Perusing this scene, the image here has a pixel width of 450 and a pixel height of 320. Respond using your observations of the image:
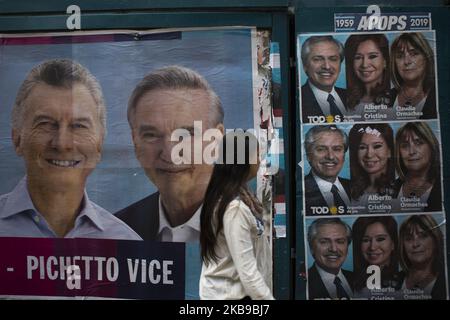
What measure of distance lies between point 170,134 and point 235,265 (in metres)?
2.90

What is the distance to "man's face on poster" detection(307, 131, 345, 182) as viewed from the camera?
7473mm

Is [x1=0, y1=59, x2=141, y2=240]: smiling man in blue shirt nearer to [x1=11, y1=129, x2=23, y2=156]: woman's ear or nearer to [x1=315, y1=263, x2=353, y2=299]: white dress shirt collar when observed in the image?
[x1=11, y1=129, x2=23, y2=156]: woman's ear

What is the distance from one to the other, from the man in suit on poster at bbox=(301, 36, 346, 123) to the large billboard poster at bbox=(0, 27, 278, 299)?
1.40 ft

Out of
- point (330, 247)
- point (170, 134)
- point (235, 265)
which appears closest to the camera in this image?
point (235, 265)

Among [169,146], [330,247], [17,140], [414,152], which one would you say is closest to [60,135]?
[17,140]

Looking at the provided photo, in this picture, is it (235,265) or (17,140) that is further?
(17,140)

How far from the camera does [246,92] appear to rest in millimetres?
7570

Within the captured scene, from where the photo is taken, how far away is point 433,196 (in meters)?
7.45

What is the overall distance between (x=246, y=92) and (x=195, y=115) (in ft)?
1.93

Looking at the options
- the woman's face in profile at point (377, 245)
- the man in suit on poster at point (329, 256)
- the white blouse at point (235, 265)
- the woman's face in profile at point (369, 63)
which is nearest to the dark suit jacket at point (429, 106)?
the woman's face in profile at point (369, 63)

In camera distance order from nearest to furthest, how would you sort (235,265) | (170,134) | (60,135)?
(235,265), (170,134), (60,135)

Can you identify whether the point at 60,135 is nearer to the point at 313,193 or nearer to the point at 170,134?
the point at 170,134

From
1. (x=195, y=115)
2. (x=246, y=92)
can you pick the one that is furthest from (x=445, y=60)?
(x=195, y=115)

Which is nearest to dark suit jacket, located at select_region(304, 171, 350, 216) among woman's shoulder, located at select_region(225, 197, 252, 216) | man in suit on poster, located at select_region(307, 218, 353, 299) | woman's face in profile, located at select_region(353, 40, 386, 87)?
man in suit on poster, located at select_region(307, 218, 353, 299)
